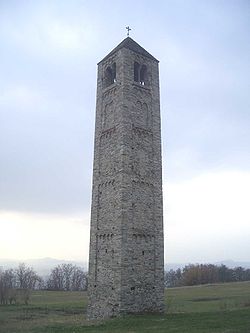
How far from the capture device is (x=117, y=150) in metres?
24.7

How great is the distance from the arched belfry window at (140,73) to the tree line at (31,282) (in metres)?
29.5

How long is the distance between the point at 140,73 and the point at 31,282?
68547mm

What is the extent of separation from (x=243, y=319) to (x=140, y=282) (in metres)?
6.49

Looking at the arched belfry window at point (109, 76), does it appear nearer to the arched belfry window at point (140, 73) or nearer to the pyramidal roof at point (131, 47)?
the pyramidal roof at point (131, 47)

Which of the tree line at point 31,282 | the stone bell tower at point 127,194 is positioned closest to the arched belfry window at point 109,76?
the stone bell tower at point 127,194

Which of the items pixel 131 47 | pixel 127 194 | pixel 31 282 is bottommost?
pixel 31 282

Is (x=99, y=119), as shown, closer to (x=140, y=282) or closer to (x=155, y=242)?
(x=155, y=242)

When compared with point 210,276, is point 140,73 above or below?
above

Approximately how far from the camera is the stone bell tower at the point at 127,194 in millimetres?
22797

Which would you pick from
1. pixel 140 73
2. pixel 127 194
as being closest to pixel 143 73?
pixel 140 73

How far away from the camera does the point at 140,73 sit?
91.8 ft

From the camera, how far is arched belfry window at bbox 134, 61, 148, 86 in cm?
2744

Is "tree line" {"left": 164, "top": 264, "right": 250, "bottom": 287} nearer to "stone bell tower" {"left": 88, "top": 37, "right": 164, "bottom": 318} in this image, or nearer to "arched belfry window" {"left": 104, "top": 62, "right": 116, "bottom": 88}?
"stone bell tower" {"left": 88, "top": 37, "right": 164, "bottom": 318}

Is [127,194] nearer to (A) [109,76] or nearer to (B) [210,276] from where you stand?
(A) [109,76]
